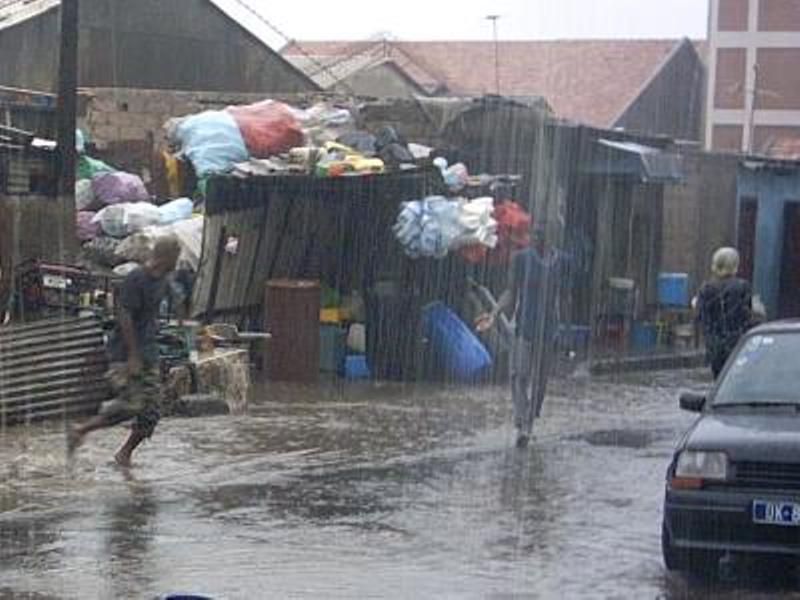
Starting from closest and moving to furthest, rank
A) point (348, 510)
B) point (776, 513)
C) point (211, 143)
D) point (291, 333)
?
point (776, 513) < point (348, 510) < point (291, 333) < point (211, 143)

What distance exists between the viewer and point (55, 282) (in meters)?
15.7

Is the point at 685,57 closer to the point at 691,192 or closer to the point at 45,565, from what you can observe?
the point at 691,192

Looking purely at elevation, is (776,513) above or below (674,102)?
below

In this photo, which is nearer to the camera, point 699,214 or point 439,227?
point 439,227

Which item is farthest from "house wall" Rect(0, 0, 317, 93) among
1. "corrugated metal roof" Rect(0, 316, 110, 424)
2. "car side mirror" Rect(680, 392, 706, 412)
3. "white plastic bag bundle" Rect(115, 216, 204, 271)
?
"car side mirror" Rect(680, 392, 706, 412)

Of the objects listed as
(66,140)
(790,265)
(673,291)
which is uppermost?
(66,140)

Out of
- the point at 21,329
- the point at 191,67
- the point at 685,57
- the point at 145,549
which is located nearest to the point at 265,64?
the point at 191,67

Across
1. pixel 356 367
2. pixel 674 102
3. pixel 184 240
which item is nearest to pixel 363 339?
pixel 356 367

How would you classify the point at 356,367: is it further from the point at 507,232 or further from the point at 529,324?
the point at 529,324

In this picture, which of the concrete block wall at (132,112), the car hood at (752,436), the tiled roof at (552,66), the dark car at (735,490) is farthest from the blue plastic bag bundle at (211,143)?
the tiled roof at (552,66)

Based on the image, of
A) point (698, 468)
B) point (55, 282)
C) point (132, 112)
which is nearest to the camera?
point (698, 468)

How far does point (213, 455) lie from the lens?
500 inches

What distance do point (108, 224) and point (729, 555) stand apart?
36.7 feet

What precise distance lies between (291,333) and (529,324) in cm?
460
